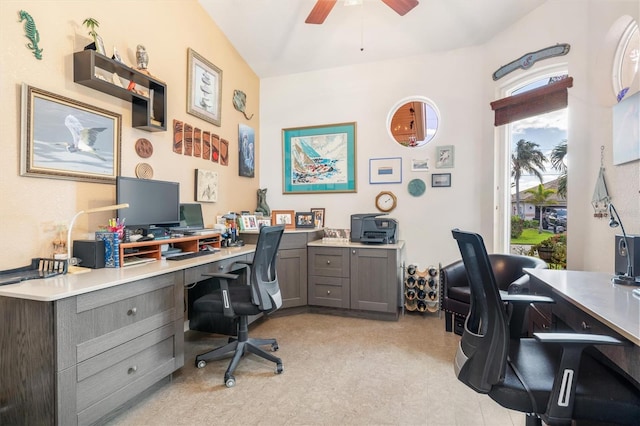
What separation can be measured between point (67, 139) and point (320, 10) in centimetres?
208

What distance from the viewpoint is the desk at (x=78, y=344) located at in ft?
4.80

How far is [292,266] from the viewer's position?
3.63 metres

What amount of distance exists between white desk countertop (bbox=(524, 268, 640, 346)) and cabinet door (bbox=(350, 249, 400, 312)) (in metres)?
1.50

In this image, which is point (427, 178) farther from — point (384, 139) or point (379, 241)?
point (379, 241)

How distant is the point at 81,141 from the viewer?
84.7 inches

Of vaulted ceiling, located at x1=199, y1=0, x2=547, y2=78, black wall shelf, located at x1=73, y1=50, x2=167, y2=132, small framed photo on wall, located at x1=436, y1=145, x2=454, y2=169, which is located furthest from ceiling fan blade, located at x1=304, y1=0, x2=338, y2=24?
small framed photo on wall, located at x1=436, y1=145, x2=454, y2=169

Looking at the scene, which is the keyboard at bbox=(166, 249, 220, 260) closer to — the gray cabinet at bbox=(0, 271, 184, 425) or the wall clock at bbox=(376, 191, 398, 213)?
the gray cabinet at bbox=(0, 271, 184, 425)

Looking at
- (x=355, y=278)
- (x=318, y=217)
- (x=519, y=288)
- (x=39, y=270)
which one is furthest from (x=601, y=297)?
(x=318, y=217)

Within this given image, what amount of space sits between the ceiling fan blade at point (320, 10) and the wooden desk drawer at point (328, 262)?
7.43ft

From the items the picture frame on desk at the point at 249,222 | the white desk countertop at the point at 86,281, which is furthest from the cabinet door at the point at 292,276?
the white desk countertop at the point at 86,281

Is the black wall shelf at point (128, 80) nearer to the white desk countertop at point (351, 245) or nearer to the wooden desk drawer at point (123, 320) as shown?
the wooden desk drawer at point (123, 320)

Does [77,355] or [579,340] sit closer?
[579,340]

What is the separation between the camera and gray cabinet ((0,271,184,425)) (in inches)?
57.5

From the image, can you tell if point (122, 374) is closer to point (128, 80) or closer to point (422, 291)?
point (128, 80)
